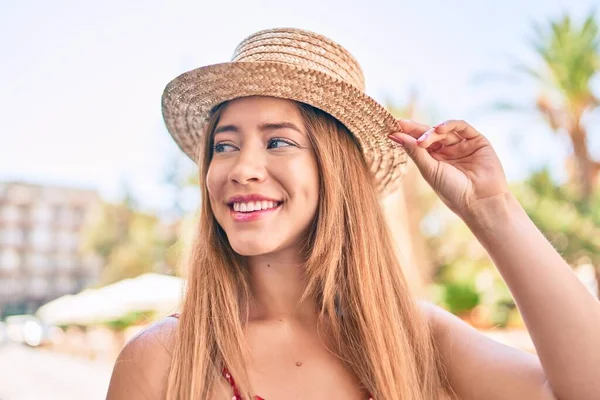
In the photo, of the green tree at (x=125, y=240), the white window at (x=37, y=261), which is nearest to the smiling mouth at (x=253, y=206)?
the green tree at (x=125, y=240)

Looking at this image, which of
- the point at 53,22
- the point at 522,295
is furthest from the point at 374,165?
the point at 53,22

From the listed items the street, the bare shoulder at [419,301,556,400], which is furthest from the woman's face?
the street

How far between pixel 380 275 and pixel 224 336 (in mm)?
455

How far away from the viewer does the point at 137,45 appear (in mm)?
37750

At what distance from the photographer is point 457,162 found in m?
1.79

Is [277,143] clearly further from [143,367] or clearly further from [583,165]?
[583,165]

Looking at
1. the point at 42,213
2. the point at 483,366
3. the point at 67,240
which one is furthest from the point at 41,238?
the point at 483,366

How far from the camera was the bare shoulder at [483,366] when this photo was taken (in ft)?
5.21

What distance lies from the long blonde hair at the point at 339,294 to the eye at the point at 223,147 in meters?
0.08

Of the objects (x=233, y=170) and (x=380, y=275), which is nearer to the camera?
(x=233, y=170)

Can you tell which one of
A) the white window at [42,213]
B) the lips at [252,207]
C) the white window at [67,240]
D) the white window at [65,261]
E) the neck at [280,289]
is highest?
the lips at [252,207]

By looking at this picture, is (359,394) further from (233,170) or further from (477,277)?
(477,277)

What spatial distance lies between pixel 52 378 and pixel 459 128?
13217 mm

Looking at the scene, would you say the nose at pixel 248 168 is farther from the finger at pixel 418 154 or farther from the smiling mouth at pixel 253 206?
the finger at pixel 418 154
